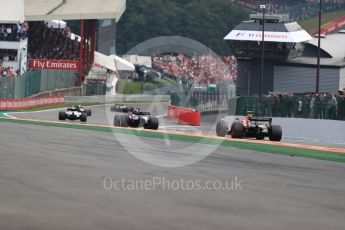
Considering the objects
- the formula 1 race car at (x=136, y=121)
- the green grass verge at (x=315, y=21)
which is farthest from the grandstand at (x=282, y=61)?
the formula 1 race car at (x=136, y=121)

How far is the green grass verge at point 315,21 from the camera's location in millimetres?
119625

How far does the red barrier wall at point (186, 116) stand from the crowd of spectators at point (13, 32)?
69.3ft

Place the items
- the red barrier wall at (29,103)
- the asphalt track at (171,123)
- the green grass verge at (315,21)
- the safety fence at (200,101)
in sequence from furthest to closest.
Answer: the green grass verge at (315,21)
the safety fence at (200,101)
the red barrier wall at (29,103)
the asphalt track at (171,123)

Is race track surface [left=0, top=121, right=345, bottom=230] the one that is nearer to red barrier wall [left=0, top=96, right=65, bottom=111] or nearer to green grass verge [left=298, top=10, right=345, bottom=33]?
red barrier wall [left=0, top=96, right=65, bottom=111]

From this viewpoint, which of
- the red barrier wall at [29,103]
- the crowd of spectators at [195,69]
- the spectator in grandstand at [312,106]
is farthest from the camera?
the crowd of spectators at [195,69]

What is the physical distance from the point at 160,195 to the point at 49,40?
232 ft

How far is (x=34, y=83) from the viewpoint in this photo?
58000 millimetres

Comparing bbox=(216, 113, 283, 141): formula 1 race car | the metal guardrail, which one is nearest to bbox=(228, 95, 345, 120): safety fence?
bbox=(216, 113, 283, 141): formula 1 race car

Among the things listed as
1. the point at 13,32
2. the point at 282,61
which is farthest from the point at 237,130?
the point at 282,61

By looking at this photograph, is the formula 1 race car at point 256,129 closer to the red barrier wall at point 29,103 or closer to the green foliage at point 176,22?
the red barrier wall at point 29,103

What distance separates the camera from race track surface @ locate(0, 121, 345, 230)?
23.3 ft

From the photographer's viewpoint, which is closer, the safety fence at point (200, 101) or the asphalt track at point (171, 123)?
the asphalt track at point (171, 123)

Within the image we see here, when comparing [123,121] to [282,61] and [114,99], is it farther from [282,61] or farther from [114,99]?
[114,99]

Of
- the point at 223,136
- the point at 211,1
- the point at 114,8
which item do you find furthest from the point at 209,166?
the point at 211,1
